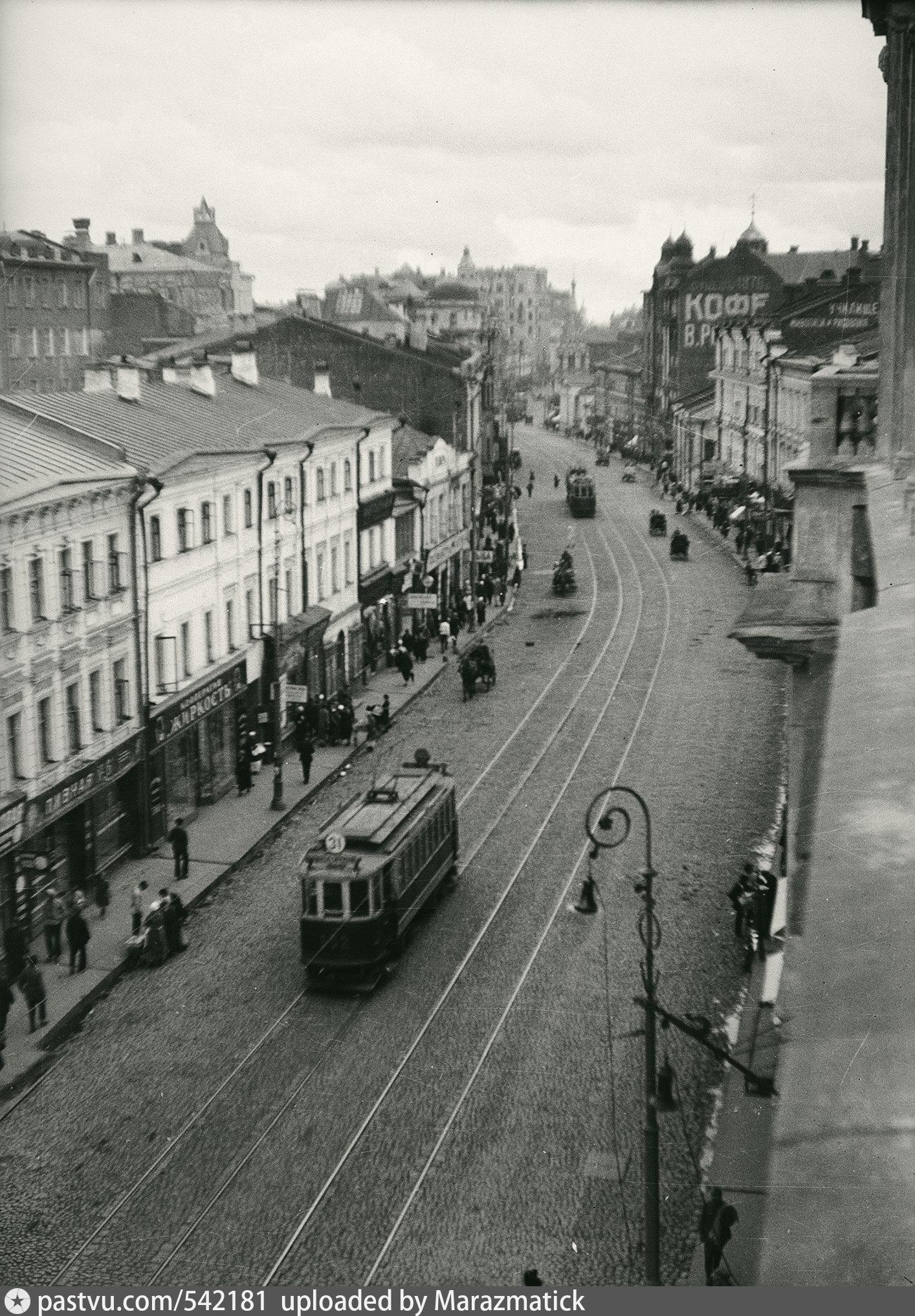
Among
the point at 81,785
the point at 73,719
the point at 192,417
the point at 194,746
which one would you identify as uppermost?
the point at 192,417

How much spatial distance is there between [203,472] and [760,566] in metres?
9.67

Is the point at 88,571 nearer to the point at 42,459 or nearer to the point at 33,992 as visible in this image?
the point at 42,459

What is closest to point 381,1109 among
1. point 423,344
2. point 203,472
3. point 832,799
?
point 832,799

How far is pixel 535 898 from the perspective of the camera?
16.3 m

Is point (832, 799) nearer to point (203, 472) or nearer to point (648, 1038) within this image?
point (648, 1038)

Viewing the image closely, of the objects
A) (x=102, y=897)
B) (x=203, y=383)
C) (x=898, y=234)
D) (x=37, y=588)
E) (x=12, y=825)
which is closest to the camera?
(x=898, y=234)

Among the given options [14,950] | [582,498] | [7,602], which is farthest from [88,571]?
[582,498]

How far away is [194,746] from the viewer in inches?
792

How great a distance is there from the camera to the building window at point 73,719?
1641 centimetres

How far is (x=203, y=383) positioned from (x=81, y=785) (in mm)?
10253

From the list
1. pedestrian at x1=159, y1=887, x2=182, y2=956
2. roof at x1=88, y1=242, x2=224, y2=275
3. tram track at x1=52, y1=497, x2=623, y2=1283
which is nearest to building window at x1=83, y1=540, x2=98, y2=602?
pedestrian at x1=159, y1=887, x2=182, y2=956

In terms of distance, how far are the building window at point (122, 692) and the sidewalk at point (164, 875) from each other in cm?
175

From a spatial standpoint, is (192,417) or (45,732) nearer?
(45,732)

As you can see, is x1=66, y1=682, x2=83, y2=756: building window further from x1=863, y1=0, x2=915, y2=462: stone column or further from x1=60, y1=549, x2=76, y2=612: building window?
x1=863, y1=0, x2=915, y2=462: stone column
